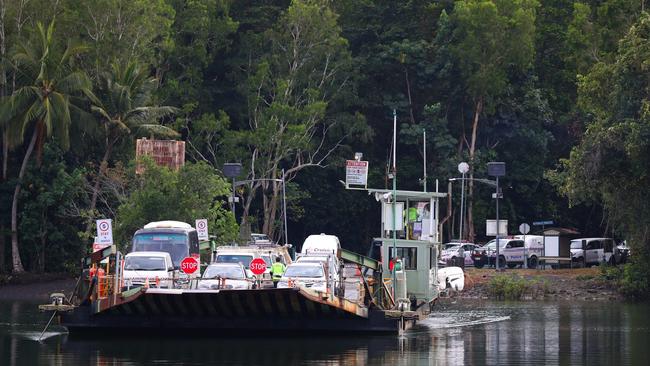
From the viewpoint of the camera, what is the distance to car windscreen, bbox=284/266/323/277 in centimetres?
4306

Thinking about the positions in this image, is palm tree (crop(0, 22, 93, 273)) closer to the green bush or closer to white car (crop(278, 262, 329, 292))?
the green bush

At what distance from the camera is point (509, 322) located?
5000 cm

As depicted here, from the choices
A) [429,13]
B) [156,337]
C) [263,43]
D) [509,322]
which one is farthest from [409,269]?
[429,13]

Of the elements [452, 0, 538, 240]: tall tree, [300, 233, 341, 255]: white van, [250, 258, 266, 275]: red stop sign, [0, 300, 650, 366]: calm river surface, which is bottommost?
[0, 300, 650, 366]: calm river surface

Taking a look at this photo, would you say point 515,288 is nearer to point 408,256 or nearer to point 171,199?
point 171,199

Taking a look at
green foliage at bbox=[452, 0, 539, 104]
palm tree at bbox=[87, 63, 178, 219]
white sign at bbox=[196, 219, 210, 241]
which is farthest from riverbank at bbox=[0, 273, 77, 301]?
green foliage at bbox=[452, 0, 539, 104]

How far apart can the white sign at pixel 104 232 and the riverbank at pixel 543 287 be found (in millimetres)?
21226

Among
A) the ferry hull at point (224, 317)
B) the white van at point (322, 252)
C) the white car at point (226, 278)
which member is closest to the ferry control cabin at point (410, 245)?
the white van at point (322, 252)

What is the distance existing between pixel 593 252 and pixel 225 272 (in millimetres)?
41156

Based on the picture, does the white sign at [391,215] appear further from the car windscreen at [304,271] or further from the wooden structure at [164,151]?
the wooden structure at [164,151]

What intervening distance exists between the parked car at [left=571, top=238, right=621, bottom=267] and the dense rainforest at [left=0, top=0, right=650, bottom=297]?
2852mm

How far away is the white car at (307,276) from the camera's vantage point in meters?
41.8

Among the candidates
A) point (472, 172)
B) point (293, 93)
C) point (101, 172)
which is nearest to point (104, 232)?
point (101, 172)

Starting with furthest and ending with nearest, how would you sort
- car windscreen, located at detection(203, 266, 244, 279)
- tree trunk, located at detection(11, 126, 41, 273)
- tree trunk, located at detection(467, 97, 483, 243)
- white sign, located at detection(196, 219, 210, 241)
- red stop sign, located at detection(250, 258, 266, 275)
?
1. tree trunk, located at detection(467, 97, 483, 243)
2. tree trunk, located at detection(11, 126, 41, 273)
3. white sign, located at detection(196, 219, 210, 241)
4. car windscreen, located at detection(203, 266, 244, 279)
5. red stop sign, located at detection(250, 258, 266, 275)
